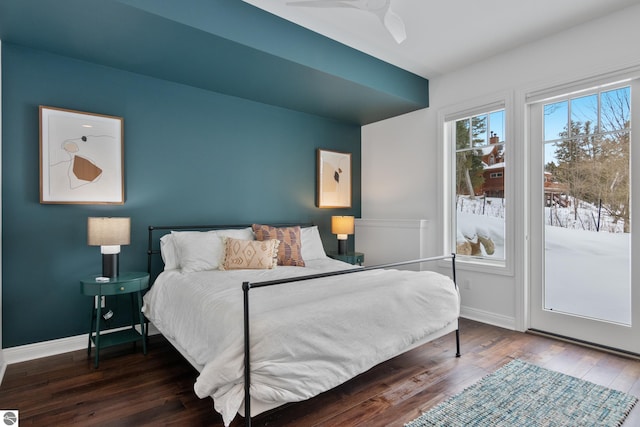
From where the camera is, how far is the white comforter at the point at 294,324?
1.69m

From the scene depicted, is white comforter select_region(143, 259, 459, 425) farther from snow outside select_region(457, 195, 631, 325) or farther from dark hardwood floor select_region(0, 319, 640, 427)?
snow outside select_region(457, 195, 631, 325)

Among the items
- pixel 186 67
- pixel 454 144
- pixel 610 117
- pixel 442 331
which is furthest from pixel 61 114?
pixel 610 117

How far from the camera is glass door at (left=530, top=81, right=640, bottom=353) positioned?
2.85 m

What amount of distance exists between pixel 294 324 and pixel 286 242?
1.76 metres

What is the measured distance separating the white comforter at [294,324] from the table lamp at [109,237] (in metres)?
0.41

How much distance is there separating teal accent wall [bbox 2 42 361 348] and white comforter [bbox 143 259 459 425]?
2.66 feet

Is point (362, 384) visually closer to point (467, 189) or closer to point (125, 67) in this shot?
point (467, 189)

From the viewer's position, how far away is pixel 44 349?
2.85m

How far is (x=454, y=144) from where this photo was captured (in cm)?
409

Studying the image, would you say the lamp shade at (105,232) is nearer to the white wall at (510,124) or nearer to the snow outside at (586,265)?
the white wall at (510,124)

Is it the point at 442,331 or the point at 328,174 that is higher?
the point at 328,174

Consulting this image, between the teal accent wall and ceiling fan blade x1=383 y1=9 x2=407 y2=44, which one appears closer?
ceiling fan blade x1=383 y1=9 x2=407 y2=44

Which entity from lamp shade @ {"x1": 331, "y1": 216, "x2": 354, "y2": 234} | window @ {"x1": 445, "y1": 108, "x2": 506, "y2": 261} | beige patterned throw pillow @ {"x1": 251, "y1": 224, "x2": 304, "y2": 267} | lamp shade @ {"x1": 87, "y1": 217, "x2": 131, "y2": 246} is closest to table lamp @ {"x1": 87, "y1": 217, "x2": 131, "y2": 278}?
lamp shade @ {"x1": 87, "y1": 217, "x2": 131, "y2": 246}

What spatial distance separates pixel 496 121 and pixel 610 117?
97 centimetres
